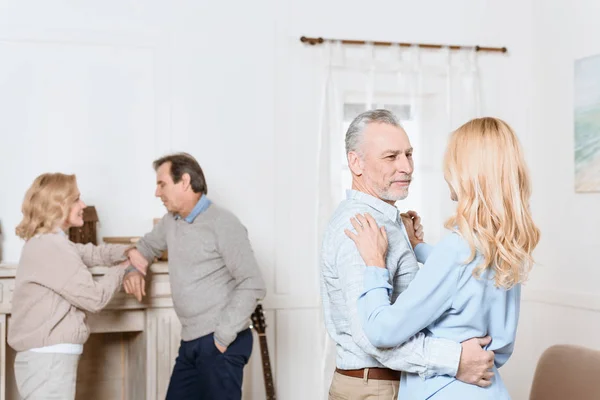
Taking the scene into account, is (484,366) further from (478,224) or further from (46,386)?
(46,386)

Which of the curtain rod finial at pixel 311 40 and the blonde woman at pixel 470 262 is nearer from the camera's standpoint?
the blonde woman at pixel 470 262

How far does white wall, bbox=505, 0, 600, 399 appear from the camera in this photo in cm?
445

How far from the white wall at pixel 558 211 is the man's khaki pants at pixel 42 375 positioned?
2813 millimetres

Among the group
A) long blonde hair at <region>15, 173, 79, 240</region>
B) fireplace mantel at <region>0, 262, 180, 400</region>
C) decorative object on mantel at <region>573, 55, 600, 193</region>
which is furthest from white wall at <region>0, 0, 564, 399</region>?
long blonde hair at <region>15, 173, 79, 240</region>

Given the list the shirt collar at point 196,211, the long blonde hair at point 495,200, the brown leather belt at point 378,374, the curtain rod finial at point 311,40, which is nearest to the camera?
the long blonde hair at point 495,200

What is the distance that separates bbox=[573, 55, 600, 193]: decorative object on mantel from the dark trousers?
2.14 m

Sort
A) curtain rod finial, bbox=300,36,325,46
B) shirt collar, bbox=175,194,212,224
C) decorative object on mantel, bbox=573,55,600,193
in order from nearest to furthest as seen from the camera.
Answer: shirt collar, bbox=175,194,212,224 → decorative object on mantel, bbox=573,55,600,193 → curtain rod finial, bbox=300,36,325,46

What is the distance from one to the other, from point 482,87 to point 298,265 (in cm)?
169

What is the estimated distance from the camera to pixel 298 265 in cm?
475

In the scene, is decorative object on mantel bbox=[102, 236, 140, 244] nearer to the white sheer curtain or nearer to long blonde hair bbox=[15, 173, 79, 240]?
long blonde hair bbox=[15, 173, 79, 240]

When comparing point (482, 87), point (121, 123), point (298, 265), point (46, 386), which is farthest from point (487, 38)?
point (46, 386)

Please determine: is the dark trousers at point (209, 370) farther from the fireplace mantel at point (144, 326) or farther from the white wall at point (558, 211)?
the white wall at point (558, 211)

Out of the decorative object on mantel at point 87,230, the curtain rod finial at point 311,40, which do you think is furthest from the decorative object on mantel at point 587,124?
the decorative object on mantel at point 87,230

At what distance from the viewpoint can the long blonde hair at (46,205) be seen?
3.43 meters
